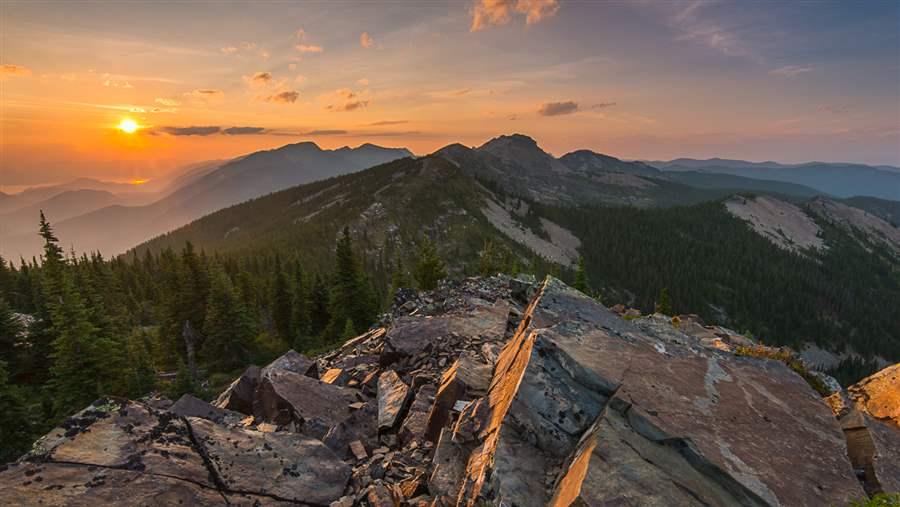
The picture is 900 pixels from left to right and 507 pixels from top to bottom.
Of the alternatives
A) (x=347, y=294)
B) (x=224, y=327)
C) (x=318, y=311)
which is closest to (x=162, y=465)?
(x=347, y=294)

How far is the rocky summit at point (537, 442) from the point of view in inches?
292

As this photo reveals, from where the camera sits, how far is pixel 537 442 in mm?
8273

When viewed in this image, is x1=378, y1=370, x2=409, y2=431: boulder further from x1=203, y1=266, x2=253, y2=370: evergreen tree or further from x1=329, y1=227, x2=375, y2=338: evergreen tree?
x1=203, y1=266, x2=253, y2=370: evergreen tree

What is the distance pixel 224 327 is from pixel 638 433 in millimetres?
50694

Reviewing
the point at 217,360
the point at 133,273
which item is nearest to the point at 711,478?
the point at 217,360

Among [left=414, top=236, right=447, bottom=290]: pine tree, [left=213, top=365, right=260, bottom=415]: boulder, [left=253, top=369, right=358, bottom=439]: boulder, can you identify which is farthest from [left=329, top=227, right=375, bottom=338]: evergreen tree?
[left=253, top=369, right=358, bottom=439]: boulder

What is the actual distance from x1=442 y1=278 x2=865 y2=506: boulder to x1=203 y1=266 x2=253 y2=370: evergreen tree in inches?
1812

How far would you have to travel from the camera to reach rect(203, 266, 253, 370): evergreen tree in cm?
4778

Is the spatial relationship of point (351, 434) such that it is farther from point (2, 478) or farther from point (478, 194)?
point (478, 194)

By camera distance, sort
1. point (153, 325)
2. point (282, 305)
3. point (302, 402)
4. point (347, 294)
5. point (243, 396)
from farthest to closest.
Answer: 1. point (153, 325)
2. point (282, 305)
3. point (347, 294)
4. point (243, 396)
5. point (302, 402)

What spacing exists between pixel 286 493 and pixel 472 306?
13.0 meters

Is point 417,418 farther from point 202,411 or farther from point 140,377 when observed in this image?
point 140,377

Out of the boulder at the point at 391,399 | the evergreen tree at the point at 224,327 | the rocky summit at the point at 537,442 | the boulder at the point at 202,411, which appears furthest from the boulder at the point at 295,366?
the evergreen tree at the point at 224,327

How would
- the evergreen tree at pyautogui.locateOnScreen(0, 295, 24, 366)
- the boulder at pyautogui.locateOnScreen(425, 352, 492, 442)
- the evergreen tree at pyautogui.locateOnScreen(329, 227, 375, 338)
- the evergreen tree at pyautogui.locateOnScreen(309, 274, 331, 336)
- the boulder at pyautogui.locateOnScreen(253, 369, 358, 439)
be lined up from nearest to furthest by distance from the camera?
the boulder at pyautogui.locateOnScreen(425, 352, 492, 442) < the boulder at pyautogui.locateOnScreen(253, 369, 358, 439) < the evergreen tree at pyautogui.locateOnScreen(0, 295, 24, 366) < the evergreen tree at pyautogui.locateOnScreen(329, 227, 375, 338) < the evergreen tree at pyautogui.locateOnScreen(309, 274, 331, 336)
